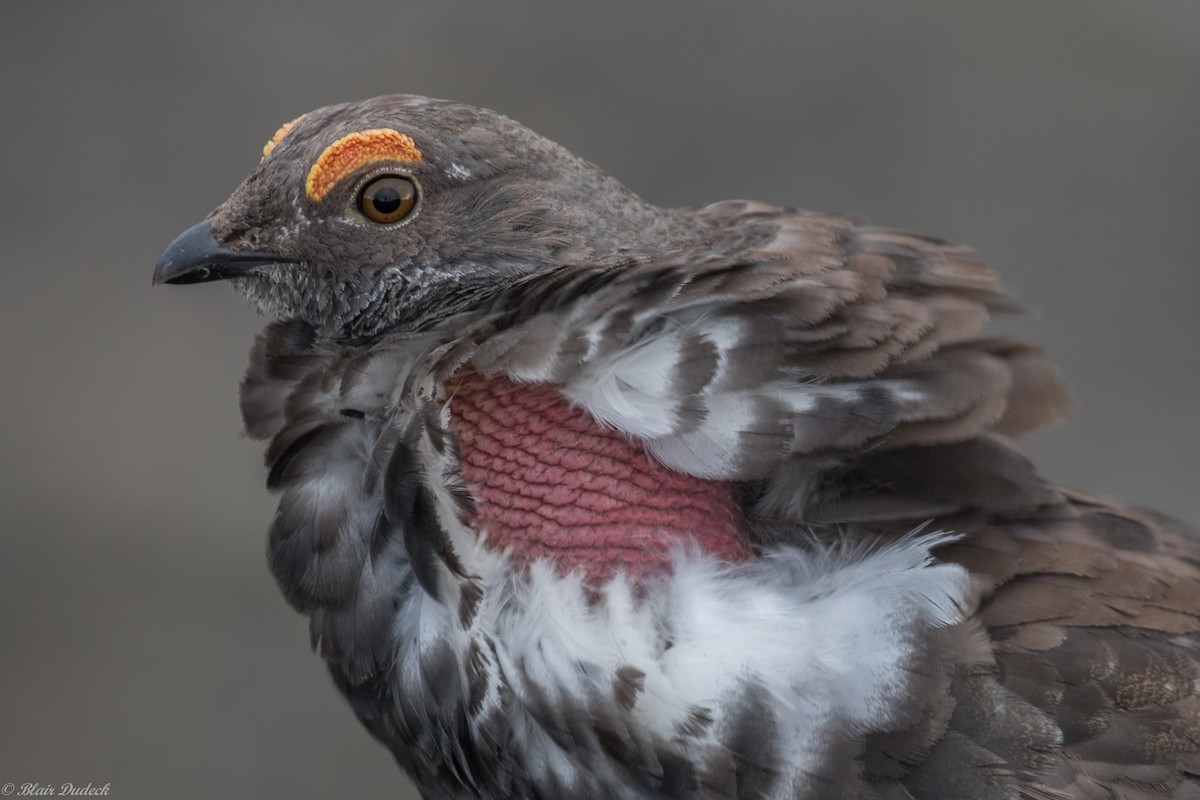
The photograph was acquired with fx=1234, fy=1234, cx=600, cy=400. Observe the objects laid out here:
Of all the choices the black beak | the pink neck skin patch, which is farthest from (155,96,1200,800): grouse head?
the black beak

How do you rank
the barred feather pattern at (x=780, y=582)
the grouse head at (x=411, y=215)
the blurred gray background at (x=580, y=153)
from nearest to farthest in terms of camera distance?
the barred feather pattern at (x=780, y=582) → the grouse head at (x=411, y=215) → the blurred gray background at (x=580, y=153)

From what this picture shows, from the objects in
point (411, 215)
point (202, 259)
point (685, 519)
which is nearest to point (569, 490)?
point (685, 519)

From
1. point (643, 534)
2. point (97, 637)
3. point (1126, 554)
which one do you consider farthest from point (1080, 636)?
point (97, 637)

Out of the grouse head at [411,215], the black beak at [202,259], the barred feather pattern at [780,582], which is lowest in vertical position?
the barred feather pattern at [780,582]

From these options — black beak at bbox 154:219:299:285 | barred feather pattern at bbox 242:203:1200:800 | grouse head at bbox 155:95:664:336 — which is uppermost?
grouse head at bbox 155:95:664:336

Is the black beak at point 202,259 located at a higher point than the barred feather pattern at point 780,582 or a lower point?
higher

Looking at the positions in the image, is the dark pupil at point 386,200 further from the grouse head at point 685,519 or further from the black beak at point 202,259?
the black beak at point 202,259

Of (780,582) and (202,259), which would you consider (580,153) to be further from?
(780,582)

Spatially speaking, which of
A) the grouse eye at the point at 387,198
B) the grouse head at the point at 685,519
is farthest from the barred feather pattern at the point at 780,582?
the grouse eye at the point at 387,198

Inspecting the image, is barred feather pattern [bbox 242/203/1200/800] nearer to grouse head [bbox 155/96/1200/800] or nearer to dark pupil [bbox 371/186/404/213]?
grouse head [bbox 155/96/1200/800]
